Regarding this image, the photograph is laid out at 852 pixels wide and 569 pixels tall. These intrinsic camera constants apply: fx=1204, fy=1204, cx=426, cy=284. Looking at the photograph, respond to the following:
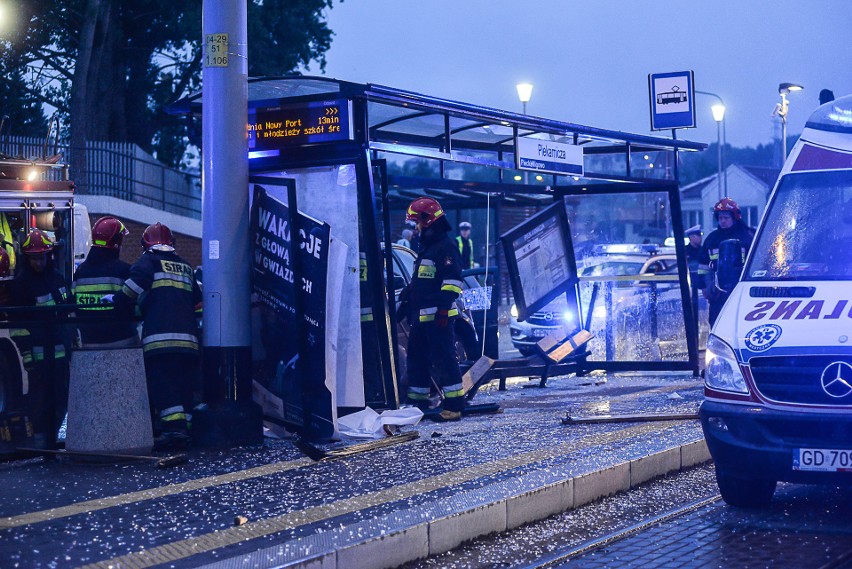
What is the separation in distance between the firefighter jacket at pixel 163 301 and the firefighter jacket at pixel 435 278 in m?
2.28

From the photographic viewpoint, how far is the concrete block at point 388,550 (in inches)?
227

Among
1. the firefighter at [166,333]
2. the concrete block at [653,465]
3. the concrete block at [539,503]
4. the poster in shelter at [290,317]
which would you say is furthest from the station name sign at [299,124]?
the concrete block at [539,503]

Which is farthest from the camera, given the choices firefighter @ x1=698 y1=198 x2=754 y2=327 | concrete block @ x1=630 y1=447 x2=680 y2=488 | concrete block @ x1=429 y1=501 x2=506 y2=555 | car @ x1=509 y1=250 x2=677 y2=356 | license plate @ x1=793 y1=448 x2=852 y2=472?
car @ x1=509 y1=250 x2=677 y2=356

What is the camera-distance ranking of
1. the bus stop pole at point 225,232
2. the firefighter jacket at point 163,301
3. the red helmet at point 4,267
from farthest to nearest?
the red helmet at point 4,267
the firefighter jacket at point 163,301
the bus stop pole at point 225,232

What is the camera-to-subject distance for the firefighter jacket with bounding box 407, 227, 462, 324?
35.5ft

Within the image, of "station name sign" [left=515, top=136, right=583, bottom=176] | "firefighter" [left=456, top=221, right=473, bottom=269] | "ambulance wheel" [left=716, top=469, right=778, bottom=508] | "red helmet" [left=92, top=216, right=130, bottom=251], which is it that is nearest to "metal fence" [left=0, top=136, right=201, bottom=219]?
"firefighter" [left=456, top=221, right=473, bottom=269]

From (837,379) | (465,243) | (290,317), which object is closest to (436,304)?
(290,317)

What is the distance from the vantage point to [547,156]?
13.1 metres

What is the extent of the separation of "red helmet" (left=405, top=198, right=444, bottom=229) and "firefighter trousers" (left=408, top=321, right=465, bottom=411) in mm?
932

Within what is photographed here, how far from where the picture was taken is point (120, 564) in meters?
5.53

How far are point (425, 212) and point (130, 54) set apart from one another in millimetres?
25241

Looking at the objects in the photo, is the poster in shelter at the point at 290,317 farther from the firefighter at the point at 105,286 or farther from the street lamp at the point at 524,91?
the street lamp at the point at 524,91

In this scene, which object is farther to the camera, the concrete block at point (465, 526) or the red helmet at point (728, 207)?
the red helmet at point (728, 207)

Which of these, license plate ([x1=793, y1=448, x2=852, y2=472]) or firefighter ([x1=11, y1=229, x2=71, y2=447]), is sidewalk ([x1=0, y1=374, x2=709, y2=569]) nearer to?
firefighter ([x1=11, y1=229, x2=71, y2=447])
